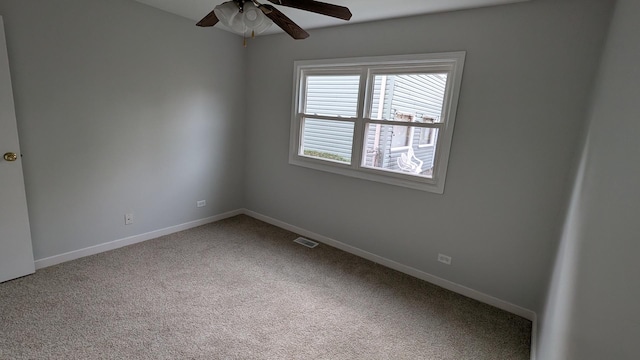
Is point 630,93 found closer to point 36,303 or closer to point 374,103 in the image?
point 374,103

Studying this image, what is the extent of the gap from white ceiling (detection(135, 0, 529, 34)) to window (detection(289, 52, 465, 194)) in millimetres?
371

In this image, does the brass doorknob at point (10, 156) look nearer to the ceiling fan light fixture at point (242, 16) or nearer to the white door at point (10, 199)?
the white door at point (10, 199)

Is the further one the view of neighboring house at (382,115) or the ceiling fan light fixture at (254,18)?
the view of neighboring house at (382,115)

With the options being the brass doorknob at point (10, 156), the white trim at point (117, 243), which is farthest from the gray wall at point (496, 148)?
the brass doorknob at point (10, 156)

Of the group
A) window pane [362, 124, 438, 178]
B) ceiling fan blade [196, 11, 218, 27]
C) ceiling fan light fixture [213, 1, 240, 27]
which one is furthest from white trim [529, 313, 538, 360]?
ceiling fan blade [196, 11, 218, 27]

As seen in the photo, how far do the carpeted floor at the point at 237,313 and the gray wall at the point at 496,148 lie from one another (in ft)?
1.34

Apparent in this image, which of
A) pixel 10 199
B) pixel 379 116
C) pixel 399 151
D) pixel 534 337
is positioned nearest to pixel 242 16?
pixel 379 116

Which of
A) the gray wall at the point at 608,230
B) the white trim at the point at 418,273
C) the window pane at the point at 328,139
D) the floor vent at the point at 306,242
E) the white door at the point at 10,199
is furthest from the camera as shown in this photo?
the floor vent at the point at 306,242

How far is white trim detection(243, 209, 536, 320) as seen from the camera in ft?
8.27

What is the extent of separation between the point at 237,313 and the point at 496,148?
2.49m

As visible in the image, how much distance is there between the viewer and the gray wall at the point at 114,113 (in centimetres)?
247

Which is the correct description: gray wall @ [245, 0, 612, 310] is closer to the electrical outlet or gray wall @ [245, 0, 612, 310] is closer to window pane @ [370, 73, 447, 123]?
the electrical outlet

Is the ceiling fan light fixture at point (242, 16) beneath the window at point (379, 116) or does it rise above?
above

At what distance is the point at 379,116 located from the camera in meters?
3.13
